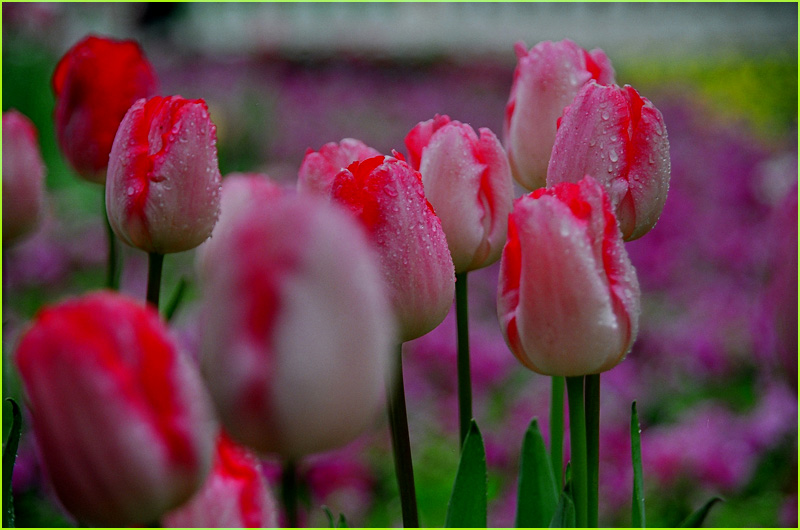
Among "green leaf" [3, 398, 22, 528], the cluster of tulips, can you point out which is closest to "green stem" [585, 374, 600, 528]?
the cluster of tulips

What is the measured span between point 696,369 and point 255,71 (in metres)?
4.08

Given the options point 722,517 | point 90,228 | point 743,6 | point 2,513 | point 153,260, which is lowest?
point 722,517

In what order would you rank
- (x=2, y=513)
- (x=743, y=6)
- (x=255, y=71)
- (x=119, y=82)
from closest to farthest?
(x=2, y=513) → (x=119, y=82) → (x=255, y=71) → (x=743, y=6)

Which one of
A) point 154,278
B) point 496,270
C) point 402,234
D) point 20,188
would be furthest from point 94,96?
point 496,270

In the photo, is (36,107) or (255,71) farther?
(255,71)

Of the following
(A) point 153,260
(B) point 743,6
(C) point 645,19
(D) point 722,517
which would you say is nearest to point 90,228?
(D) point 722,517

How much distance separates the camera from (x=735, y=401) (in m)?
1.58

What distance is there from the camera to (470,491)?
410 mm

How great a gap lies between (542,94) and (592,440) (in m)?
0.20

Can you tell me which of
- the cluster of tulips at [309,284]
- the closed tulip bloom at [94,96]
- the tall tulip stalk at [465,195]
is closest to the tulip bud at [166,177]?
the cluster of tulips at [309,284]

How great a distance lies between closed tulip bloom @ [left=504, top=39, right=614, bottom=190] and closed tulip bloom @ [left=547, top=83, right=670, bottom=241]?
0.07 metres

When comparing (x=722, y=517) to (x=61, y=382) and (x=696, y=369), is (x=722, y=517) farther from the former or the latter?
(x=61, y=382)

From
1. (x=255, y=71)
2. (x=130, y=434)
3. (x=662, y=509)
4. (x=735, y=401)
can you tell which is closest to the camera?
(x=130, y=434)

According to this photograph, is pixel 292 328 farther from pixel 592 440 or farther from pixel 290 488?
pixel 592 440
